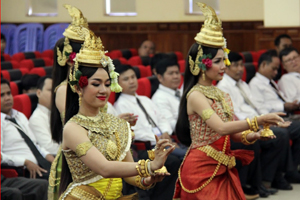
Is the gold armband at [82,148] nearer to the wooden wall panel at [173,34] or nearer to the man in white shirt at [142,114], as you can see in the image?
the man in white shirt at [142,114]

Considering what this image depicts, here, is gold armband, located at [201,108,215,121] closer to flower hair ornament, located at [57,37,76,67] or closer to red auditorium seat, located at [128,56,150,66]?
flower hair ornament, located at [57,37,76,67]

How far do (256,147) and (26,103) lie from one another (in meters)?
1.82

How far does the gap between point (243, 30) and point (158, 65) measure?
17.9 feet

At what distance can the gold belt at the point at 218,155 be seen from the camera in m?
2.87

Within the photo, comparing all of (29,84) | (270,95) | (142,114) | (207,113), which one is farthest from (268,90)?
(207,113)

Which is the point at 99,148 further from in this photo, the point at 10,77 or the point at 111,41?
the point at 111,41

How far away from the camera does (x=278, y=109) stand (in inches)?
210

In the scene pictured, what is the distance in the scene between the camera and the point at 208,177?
2.86 m

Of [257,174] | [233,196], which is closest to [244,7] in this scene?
[257,174]

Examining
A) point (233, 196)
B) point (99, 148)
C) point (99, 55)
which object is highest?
point (99, 55)

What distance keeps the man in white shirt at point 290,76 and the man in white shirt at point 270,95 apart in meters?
0.08

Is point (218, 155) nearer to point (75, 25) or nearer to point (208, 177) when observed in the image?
point (208, 177)

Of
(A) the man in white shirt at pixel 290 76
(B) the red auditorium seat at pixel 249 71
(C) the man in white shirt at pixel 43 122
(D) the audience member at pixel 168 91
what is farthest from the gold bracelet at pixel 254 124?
(B) the red auditorium seat at pixel 249 71

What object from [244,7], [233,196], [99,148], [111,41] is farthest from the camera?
[111,41]
